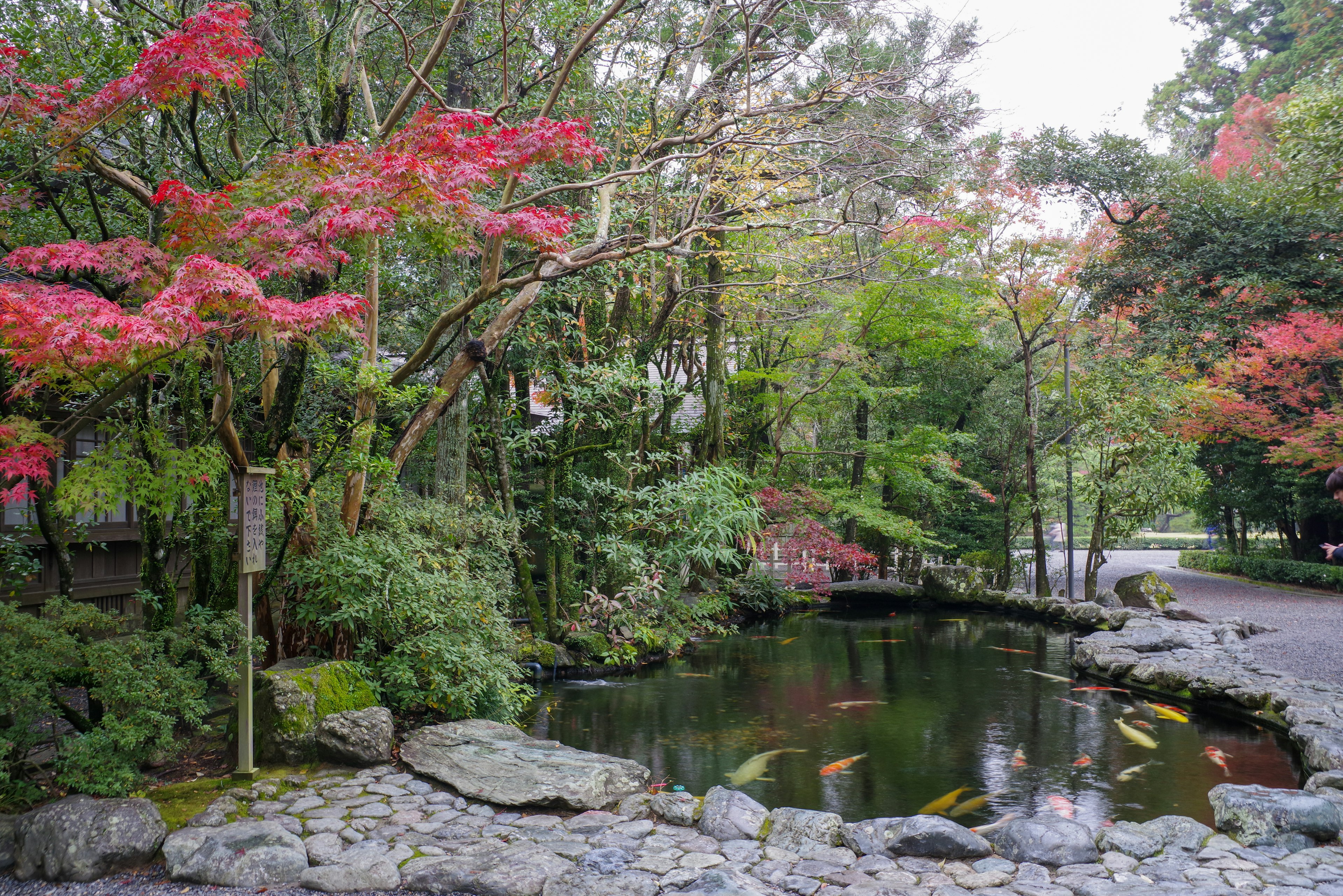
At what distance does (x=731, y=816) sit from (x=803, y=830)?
0.41 m

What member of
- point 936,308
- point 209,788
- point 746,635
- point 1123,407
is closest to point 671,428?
point 746,635

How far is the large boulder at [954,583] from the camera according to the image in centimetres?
1520

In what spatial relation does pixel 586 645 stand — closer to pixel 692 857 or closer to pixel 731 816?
pixel 731 816

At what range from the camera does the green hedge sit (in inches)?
572

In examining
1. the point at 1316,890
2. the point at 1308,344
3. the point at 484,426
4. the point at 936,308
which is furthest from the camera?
the point at 936,308

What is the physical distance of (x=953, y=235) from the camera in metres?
13.9

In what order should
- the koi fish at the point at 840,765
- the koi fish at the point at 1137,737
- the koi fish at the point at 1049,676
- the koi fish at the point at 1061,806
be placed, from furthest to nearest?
the koi fish at the point at 1049,676
the koi fish at the point at 1137,737
the koi fish at the point at 840,765
the koi fish at the point at 1061,806

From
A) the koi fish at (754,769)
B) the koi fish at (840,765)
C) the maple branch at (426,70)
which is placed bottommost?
the koi fish at (840,765)

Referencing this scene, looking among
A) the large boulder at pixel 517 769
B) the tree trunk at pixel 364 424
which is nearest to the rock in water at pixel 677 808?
the large boulder at pixel 517 769

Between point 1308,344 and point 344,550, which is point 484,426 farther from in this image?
point 1308,344

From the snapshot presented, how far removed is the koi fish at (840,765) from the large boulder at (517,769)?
152 cm

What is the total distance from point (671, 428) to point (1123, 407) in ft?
24.3

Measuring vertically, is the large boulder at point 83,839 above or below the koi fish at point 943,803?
above

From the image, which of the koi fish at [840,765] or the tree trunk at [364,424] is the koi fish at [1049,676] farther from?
the tree trunk at [364,424]
